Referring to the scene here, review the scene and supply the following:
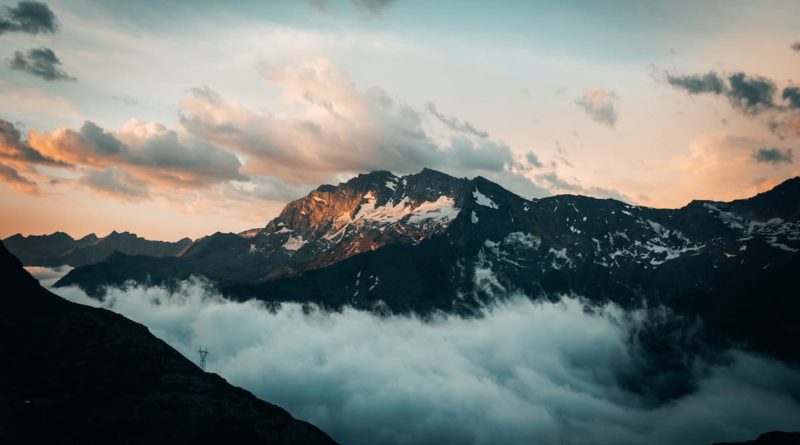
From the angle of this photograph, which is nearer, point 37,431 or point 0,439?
point 0,439

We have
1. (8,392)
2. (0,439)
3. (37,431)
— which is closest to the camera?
(0,439)

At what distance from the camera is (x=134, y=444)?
195750 millimetres

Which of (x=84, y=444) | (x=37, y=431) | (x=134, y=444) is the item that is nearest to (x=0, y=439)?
(x=37, y=431)

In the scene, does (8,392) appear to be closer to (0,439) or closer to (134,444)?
(0,439)

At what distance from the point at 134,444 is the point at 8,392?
161 ft

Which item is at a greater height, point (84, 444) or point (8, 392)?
point (8, 392)

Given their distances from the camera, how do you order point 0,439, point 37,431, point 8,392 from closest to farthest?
point 0,439 → point 37,431 → point 8,392

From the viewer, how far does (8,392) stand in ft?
650

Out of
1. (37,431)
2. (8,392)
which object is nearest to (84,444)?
(37,431)

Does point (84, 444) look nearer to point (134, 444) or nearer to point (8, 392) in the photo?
point (134, 444)

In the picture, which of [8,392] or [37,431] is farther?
[8,392]

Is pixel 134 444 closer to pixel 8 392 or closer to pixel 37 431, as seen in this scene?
pixel 37 431

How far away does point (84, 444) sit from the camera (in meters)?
189

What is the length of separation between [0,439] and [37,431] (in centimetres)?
1225
